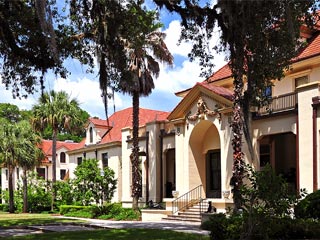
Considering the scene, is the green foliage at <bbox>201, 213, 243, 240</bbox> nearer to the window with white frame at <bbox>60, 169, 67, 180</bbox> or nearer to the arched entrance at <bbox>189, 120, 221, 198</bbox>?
the arched entrance at <bbox>189, 120, 221, 198</bbox>

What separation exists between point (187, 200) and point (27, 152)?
20.4 metres

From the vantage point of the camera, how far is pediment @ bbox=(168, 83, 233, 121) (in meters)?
24.7

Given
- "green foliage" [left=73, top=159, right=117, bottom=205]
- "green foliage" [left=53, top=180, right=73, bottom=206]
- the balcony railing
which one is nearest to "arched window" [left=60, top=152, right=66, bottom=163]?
"green foliage" [left=53, top=180, right=73, bottom=206]

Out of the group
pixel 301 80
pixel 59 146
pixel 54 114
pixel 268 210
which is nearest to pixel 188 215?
pixel 301 80

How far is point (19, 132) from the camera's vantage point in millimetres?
43375

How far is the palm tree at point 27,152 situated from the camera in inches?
1624

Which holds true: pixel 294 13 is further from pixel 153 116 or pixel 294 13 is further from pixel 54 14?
pixel 153 116

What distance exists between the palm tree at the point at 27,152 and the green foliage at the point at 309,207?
1165 inches

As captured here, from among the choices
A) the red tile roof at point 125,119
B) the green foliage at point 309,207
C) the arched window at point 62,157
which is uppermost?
the red tile roof at point 125,119

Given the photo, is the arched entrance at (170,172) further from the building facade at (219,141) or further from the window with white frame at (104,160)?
the window with white frame at (104,160)

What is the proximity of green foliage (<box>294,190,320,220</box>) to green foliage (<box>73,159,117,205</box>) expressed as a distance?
63.9ft

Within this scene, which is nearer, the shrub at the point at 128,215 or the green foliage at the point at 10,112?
the shrub at the point at 128,215

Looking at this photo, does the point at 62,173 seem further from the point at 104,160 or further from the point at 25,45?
the point at 25,45

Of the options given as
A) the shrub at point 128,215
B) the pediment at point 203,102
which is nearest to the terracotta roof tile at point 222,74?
the pediment at point 203,102
